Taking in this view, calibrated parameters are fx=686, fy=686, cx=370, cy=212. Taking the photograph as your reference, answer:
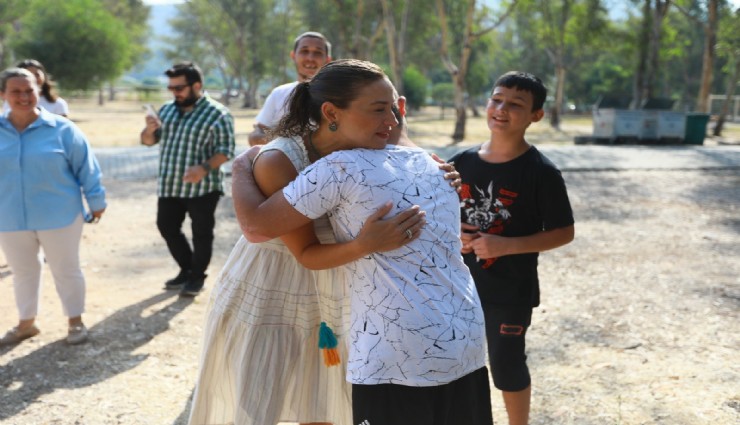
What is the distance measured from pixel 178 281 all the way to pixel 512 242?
398 centimetres

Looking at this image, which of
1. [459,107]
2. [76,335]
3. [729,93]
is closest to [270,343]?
[76,335]

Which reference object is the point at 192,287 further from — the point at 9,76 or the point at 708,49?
the point at 708,49

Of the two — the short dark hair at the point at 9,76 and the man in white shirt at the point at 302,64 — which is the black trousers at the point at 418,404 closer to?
the man in white shirt at the point at 302,64

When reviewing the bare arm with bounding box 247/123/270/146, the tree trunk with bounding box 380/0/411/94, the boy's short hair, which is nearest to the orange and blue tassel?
the boy's short hair

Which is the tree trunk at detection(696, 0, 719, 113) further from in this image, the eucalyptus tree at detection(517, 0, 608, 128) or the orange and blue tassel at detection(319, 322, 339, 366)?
the orange and blue tassel at detection(319, 322, 339, 366)

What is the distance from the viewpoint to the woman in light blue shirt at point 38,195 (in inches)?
172

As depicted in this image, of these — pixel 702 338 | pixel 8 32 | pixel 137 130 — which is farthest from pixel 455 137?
pixel 8 32

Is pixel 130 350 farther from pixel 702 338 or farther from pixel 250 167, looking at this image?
pixel 702 338

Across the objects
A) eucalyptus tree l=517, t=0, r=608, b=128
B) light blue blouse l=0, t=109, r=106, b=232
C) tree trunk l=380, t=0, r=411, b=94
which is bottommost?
light blue blouse l=0, t=109, r=106, b=232

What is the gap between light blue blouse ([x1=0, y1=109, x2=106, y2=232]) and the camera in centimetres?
437

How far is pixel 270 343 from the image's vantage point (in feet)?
8.00

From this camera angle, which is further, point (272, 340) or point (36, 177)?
point (36, 177)

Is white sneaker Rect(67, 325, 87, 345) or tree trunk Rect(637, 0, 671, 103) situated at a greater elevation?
tree trunk Rect(637, 0, 671, 103)

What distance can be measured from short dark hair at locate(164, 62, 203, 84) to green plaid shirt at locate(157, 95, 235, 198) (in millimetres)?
174
